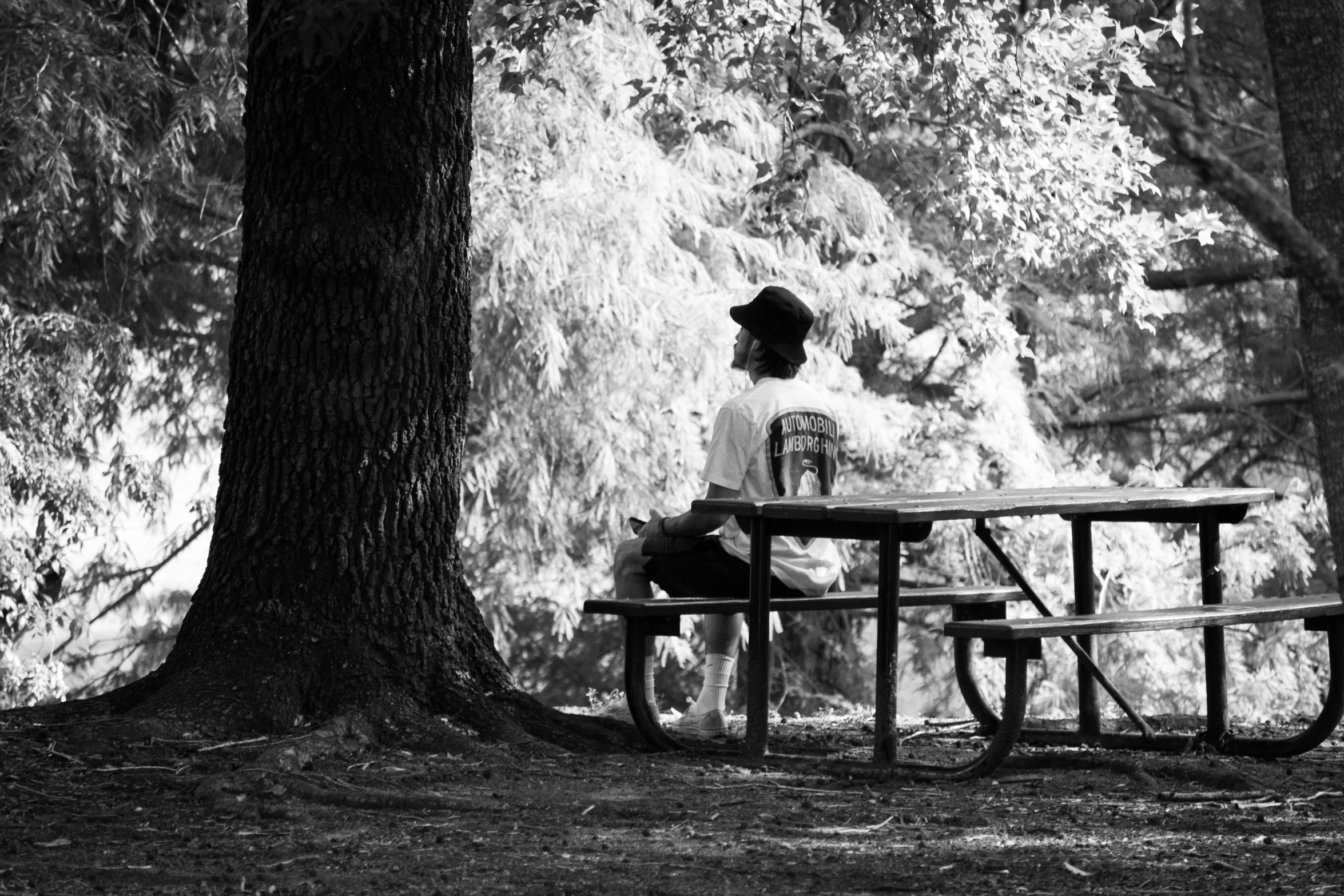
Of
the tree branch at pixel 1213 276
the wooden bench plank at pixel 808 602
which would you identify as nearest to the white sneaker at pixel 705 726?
the wooden bench plank at pixel 808 602

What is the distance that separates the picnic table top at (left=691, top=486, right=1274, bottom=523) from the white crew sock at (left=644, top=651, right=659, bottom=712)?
61cm

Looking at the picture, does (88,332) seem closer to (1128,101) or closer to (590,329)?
(590,329)

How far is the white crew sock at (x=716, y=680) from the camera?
5660 mm

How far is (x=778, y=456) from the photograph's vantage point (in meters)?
5.38

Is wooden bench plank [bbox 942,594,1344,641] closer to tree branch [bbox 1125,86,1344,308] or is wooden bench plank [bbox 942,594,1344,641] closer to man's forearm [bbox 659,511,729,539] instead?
man's forearm [bbox 659,511,729,539]

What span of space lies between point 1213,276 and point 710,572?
33.5ft

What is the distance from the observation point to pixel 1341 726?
641 centimetres

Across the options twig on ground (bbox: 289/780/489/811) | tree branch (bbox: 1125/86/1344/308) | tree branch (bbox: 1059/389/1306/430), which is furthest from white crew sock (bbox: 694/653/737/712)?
tree branch (bbox: 1059/389/1306/430)

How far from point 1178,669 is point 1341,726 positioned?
5.93 metres

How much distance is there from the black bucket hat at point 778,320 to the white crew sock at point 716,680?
1072 millimetres

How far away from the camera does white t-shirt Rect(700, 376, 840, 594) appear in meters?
5.34

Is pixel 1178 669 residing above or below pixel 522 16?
below

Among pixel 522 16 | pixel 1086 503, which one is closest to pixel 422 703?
pixel 1086 503

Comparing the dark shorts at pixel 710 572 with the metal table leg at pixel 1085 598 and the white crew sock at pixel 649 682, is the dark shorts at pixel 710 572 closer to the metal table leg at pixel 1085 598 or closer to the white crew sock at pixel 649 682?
the white crew sock at pixel 649 682
